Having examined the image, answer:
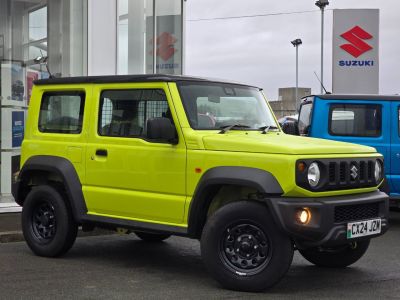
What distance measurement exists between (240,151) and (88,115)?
1890 millimetres

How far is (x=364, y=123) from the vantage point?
915 cm

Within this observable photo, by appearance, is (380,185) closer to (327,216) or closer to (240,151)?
(327,216)

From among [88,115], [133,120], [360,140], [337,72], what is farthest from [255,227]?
[337,72]

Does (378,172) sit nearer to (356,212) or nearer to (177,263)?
(356,212)

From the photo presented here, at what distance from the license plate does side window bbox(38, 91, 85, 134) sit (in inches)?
116

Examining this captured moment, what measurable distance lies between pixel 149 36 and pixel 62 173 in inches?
261

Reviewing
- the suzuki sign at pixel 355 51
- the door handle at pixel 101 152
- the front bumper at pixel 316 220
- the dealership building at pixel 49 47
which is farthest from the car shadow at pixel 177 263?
the suzuki sign at pixel 355 51

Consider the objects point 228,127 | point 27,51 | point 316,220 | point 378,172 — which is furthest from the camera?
point 27,51

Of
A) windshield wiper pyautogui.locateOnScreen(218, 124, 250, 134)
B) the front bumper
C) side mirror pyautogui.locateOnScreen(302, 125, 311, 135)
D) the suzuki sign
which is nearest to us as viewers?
the front bumper

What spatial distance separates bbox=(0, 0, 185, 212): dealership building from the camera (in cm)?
1080

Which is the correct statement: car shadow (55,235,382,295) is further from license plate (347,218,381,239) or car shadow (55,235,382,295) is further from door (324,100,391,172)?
door (324,100,391,172)

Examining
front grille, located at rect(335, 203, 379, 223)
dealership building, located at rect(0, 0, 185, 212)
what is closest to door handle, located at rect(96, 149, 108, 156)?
front grille, located at rect(335, 203, 379, 223)

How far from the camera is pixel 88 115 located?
20.9 ft

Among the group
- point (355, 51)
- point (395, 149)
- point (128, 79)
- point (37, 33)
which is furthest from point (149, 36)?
point (128, 79)
